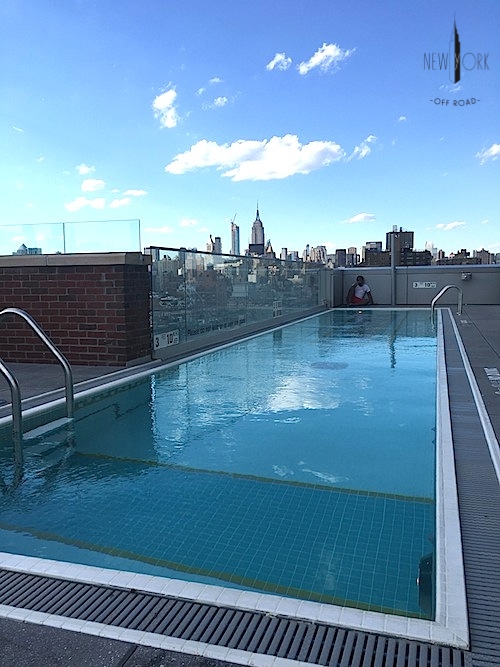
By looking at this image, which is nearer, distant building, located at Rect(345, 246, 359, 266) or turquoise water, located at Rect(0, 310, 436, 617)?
turquoise water, located at Rect(0, 310, 436, 617)

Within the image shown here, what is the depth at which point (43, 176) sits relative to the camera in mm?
15164

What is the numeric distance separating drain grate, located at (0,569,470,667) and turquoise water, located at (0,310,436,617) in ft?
0.98

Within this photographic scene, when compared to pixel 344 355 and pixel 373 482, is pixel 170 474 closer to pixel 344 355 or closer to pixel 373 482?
pixel 373 482

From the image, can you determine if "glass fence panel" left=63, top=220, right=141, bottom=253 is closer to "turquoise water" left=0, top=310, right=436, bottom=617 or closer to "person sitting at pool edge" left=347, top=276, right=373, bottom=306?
"turquoise water" left=0, top=310, right=436, bottom=617

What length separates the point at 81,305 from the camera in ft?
23.5

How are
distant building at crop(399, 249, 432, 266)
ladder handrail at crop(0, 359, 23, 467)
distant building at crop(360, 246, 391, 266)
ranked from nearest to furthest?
ladder handrail at crop(0, 359, 23, 467), distant building at crop(399, 249, 432, 266), distant building at crop(360, 246, 391, 266)

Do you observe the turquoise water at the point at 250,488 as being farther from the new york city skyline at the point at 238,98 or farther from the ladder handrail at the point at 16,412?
the new york city skyline at the point at 238,98

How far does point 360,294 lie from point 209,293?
33.7 feet

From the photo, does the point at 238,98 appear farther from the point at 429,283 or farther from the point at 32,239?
the point at 32,239

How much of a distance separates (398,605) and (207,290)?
736 cm

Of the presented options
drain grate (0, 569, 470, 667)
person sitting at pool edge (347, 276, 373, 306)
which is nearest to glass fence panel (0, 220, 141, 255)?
drain grate (0, 569, 470, 667)

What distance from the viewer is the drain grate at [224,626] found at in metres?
1.74

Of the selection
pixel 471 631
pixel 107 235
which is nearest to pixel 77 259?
pixel 107 235

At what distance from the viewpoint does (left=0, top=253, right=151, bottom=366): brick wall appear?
23.0 ft
